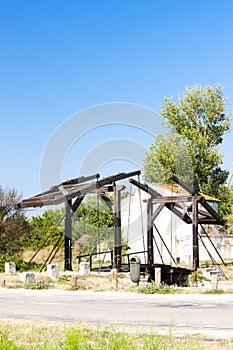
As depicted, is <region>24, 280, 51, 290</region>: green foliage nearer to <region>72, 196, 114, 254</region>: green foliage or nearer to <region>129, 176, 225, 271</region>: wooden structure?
<region>129, 176, 225, 271</region>: wooden structure

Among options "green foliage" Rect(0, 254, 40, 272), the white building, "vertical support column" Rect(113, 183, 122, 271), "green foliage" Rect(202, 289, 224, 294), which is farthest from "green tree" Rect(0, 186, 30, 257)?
"green foliage" Rect(202, 289, 224, 294)

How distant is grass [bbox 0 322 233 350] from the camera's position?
8201 millimetres

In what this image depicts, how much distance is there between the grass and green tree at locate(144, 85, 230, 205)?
45970 mm

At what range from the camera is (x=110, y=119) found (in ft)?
123

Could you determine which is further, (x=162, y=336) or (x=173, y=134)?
(x=173, y=134)

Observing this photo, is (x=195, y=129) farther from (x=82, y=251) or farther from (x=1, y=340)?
(x=1, y=340)

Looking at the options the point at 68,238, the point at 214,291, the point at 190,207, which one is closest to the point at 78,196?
the point at 68,238

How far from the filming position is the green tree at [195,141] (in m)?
55.6

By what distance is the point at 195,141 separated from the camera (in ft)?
184

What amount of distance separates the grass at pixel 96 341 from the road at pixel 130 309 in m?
0.59

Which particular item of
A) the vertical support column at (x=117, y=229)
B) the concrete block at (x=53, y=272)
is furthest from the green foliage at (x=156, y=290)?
the vertical support column at (x=117, y=229)

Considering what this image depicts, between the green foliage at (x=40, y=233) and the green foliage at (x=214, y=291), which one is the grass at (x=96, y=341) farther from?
the green foliage at (x=40, y=233)

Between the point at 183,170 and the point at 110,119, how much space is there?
67.6ft

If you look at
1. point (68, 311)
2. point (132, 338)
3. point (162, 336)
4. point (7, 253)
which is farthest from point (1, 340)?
point (7, 253)
